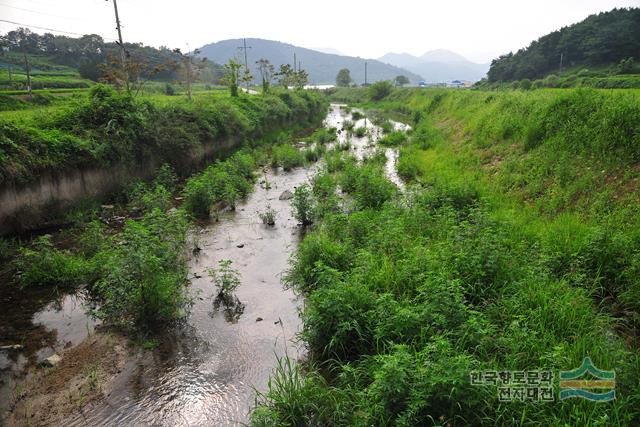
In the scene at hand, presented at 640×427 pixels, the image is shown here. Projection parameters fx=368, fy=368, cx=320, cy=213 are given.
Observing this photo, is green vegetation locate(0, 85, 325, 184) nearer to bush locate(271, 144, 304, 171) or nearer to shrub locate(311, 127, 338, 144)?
bush locate(271, 144, 304, 171)

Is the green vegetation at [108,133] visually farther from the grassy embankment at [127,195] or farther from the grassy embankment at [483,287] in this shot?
the grassy embankment at [483,287]

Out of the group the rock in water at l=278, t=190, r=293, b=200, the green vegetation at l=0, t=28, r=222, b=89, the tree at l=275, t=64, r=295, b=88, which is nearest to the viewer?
the rock in water at l=278, t=190, r=293, b=200

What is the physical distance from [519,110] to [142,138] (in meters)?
16.9

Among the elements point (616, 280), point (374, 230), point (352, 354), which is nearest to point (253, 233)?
point (374, 230)

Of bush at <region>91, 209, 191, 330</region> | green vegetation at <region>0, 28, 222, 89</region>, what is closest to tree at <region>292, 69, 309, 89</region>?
green vegetation at <region>0, 28, 222, 89</region>

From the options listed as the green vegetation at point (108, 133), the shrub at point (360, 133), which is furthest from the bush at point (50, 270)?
the shrub at point (360, 133)

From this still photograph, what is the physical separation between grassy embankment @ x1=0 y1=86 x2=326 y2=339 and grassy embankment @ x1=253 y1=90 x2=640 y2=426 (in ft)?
9.80

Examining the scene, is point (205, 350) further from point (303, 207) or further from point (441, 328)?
point (303, 207)

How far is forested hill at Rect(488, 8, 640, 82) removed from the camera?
54.8 metres

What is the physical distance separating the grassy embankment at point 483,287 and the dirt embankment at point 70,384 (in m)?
2.67

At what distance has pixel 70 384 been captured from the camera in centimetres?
562

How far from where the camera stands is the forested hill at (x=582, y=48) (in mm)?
54781

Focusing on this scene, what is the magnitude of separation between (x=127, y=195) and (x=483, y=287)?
12.4m

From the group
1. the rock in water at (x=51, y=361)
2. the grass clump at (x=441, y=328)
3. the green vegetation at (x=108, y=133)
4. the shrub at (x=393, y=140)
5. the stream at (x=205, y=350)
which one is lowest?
the stream at (x=205, y=350)
